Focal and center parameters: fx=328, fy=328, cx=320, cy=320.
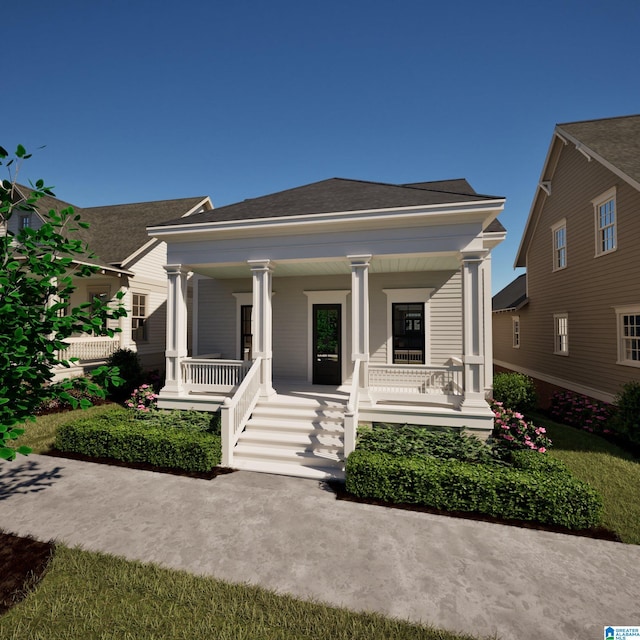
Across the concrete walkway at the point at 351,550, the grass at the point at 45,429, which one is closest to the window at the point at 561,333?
the concrete walkway at the point at 351,550

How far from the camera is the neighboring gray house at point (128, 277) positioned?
14.1 meters

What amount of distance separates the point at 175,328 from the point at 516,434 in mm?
9051

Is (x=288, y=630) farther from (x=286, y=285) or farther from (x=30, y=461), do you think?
(x=286, y=285)

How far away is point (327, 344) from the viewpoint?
37.5 ft

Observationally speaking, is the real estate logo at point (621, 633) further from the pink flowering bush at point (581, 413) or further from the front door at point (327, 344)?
the front door at point (327, 344)

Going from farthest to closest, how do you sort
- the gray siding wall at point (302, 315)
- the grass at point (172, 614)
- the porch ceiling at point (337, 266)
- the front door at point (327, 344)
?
the front door at point (327, 344), the gray siding wall at point (302, 315), the porch ceiling at point (337, 266), the grass at point (172, 614)

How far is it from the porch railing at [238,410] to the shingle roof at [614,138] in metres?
12.2

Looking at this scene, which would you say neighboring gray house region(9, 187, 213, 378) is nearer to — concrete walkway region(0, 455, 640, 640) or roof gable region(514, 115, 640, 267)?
concrete walkway region(0, 455, 640, 640)

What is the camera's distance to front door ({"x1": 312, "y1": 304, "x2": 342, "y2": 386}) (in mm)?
11297

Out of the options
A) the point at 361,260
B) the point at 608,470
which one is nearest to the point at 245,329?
the point at 361,260

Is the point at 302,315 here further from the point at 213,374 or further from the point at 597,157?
the point at 597,157

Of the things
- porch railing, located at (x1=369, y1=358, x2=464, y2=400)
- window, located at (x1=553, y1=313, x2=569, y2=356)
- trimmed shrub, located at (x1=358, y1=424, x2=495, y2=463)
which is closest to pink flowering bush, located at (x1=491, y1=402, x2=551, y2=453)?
trimmed shrub, located at (x1=358, y1=424, x2=495, y2=463)

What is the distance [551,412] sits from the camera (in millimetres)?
10258

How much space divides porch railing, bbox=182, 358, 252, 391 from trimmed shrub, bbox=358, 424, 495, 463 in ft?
12.3
